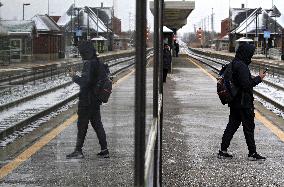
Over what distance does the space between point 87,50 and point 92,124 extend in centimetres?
33

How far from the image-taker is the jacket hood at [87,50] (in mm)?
1303

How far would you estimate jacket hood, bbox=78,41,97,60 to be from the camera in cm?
130

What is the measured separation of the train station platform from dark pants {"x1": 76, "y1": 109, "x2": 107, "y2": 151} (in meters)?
0.02

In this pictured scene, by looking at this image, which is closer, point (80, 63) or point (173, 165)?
point (80, 63)

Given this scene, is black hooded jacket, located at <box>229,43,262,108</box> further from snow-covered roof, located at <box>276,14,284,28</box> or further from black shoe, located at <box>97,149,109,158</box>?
snow-covered roof, located at <box>276,14,284,28</box>

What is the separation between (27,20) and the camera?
3.87 ft

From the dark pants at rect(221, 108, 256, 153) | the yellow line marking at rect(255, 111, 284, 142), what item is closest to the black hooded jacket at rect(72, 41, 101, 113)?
the dark pants at rect(221, 108, 256, 153)

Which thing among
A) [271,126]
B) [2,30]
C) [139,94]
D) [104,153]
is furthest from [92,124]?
[271,126]

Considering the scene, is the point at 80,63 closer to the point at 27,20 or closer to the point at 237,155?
the point at 27,20

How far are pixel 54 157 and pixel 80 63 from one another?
0.82ft

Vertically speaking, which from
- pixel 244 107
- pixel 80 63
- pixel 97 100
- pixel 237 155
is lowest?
pixel 237 155

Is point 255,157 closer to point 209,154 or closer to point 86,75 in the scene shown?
point 209,154

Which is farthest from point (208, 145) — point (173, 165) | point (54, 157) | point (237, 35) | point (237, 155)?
point (237, 35)

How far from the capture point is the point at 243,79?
672 centimetres
